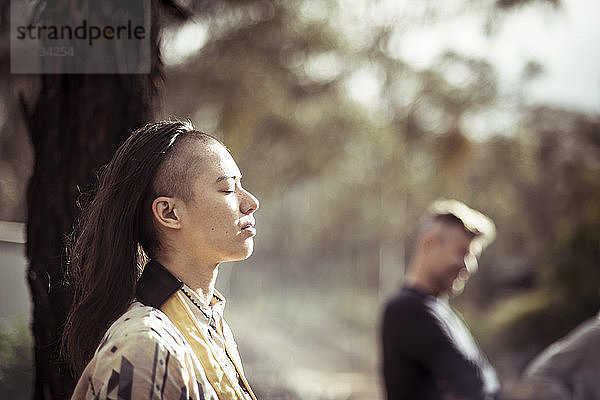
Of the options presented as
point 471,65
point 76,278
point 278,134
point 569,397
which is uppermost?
point 471,65

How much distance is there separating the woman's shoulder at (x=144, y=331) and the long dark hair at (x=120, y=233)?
0.28 ft

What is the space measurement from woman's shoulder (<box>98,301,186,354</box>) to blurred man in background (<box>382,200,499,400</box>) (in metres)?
1.51

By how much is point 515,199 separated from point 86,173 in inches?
377

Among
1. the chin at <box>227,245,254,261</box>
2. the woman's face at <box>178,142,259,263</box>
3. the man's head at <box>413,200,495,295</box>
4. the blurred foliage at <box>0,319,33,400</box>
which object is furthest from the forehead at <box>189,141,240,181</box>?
the man's head at <box>413,200,495,295</box>

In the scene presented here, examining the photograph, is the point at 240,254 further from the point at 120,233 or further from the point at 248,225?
the point at 120,233

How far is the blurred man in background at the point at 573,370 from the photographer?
190cm

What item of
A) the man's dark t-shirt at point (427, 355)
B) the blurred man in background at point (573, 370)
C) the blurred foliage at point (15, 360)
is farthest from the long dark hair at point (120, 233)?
the man's dark t-shirt at point (427, 355)

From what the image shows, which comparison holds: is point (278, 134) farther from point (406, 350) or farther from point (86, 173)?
point (86, 173)

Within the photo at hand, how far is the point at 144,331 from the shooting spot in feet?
3.77

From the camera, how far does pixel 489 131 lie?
9789mm

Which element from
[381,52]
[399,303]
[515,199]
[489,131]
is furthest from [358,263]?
[399,303]

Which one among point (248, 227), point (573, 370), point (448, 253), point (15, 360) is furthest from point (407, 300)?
point (248, 227)

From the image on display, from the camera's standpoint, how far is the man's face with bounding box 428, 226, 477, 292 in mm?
2824

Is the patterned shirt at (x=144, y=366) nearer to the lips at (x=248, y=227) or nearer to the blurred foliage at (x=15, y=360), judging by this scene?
the lips at (x=248, y=227)
